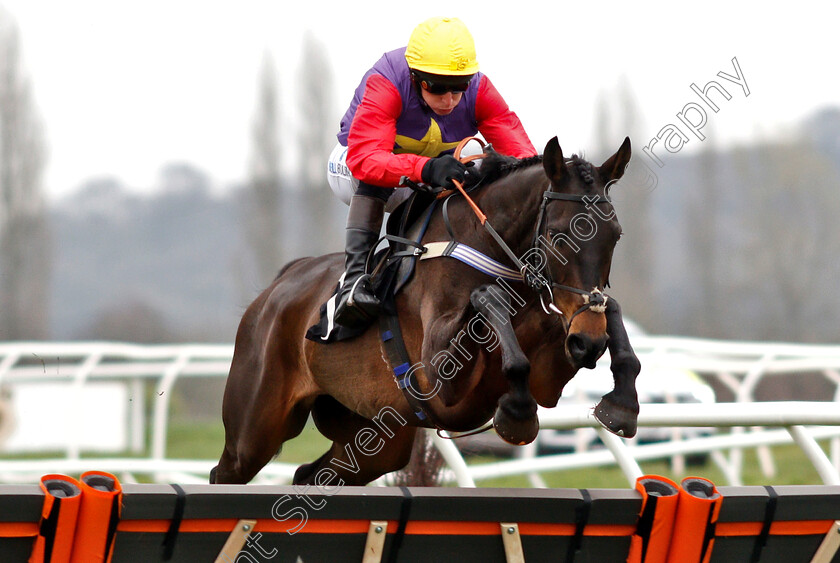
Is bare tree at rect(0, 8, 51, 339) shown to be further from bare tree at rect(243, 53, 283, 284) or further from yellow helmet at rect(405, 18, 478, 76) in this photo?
yellow helmet at rect(405, 18, 478, 76)

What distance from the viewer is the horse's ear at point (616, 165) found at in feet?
11.6

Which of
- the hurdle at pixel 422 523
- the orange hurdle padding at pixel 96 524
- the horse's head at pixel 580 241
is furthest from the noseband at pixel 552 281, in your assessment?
the orange hurdle padding at pixel 96 524

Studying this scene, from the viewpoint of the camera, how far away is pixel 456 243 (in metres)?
3.87

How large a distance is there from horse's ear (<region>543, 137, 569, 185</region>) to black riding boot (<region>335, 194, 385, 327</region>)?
2.90 feet

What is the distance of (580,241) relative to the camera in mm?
3404

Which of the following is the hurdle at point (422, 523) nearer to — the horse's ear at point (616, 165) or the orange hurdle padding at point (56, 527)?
the orange hurdle padding at point (56, 527)

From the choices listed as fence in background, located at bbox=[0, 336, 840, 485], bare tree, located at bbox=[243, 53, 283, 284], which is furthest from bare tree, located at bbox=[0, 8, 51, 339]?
fence in background, located at bbox=[0, 336, 840, 485]

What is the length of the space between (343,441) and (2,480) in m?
4.10

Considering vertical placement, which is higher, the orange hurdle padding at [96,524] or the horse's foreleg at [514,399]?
the horse's foreleg at [514,399]

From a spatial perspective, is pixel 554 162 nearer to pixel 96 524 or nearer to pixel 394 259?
pixel 394 259

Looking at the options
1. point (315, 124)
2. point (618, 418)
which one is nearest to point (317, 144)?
point (315, 124)

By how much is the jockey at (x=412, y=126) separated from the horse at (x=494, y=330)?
0.19 m

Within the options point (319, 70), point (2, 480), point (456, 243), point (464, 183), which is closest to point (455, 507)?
point (456, 243)

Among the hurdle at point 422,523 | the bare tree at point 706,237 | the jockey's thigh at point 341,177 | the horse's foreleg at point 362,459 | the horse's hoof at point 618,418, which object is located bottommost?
the bare tree at point 706,237
